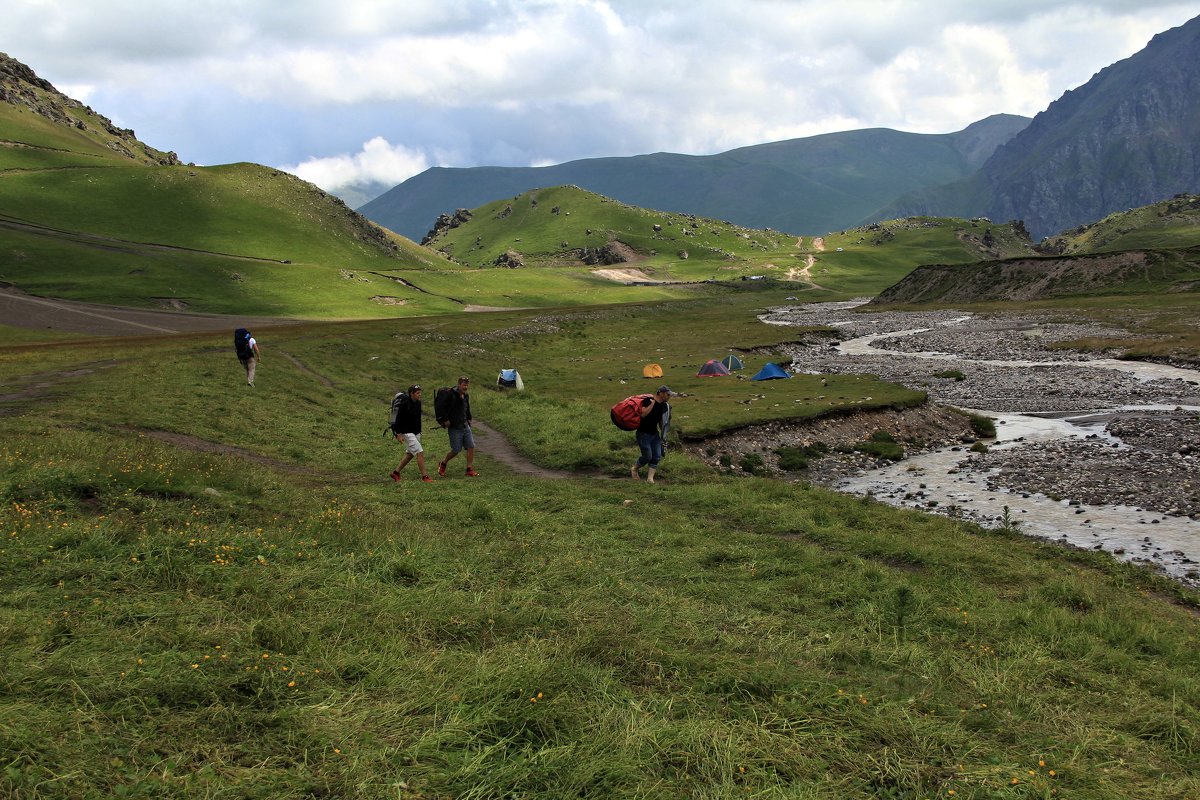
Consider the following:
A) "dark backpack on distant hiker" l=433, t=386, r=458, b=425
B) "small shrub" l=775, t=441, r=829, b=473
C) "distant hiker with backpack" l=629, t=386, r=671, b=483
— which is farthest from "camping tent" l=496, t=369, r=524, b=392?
"distant hiker with backpack" l=629, t=386, r=671, b=483

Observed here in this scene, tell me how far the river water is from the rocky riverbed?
6 cm

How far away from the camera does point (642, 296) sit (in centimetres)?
19350

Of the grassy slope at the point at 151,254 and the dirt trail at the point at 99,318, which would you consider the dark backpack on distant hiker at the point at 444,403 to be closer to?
the dirt trail at the point at 99,318

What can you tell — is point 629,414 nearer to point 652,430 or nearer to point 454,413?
point 652,430

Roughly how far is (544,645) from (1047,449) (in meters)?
32.0

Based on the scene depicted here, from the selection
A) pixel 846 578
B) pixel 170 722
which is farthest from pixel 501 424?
pixel 170 722

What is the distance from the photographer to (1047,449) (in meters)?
32.4

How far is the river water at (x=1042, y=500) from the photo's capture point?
20.1 metres

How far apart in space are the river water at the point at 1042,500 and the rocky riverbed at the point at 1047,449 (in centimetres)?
6

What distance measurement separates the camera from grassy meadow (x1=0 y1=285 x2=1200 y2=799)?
6500 mm

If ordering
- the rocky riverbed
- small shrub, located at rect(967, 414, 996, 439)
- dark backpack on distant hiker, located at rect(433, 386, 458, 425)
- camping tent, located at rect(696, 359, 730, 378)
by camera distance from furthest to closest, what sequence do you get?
1. camping tent, located at rect(696, 359, 730, 378)
2. small shrub, located at rect(967, 414, 996, 439)
3. dark backpack on distant hiker, located at rect(433, 386, 458, 425)
4. the rocky riverbed

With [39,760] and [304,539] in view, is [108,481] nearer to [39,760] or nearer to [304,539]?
[304,539]

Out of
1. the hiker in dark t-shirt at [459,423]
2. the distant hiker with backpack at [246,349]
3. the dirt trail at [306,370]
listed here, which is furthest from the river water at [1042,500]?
the dirt trail at [306,370]

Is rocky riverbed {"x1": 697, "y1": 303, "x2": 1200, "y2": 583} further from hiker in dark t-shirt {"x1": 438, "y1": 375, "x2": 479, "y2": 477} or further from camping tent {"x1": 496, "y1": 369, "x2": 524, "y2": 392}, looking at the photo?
camping tent {"x1": 496, "y1": 369, "x2": 524, "y2": 392}
